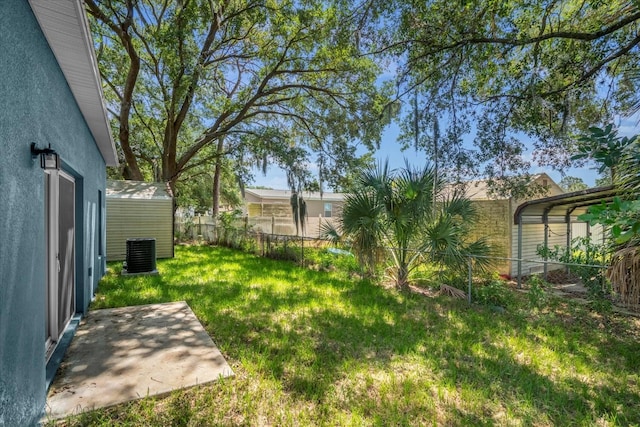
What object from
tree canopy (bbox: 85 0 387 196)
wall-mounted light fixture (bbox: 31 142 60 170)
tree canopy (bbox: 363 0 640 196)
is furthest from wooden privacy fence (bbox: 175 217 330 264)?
wall-mounted light fixture (bbox: 31 142 60 170)

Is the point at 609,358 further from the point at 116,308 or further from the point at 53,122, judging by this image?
the point at 116,308

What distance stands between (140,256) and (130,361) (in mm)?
4896

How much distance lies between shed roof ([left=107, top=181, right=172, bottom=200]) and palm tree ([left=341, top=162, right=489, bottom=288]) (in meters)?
6.61

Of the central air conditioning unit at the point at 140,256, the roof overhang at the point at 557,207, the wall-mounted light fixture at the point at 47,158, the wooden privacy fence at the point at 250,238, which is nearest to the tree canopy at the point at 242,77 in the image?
the wooden privacy fence at the point at 250,238

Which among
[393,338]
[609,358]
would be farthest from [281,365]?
[609,358]

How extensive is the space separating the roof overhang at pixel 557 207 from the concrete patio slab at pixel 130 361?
26.1 ft

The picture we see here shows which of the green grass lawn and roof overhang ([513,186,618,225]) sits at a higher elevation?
roof overhang ([513,186,618,225])

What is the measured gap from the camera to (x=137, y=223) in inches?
383

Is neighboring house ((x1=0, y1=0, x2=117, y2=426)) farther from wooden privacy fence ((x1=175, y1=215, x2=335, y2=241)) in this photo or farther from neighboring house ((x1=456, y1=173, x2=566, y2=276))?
wooden privacy fence ((x1=175, y1=215, x2=335, y2=241))

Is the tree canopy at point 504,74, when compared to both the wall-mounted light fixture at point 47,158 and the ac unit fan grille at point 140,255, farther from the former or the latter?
the ac unit fan grille at point 140,255

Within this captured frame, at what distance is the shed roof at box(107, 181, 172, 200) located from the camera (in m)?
9.70

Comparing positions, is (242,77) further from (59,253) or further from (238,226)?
Answer: (59,253)

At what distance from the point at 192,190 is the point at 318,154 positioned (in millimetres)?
16293

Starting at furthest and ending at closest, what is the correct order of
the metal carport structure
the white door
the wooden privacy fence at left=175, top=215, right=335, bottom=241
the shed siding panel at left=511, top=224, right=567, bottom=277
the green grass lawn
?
the wooden privacy fence at left=175, top=215, right=335, bottom=241
the shed siding panel at left=511, top=224, right=567, bottom=277
the metal carport structure
the white door
the green grass lawn
